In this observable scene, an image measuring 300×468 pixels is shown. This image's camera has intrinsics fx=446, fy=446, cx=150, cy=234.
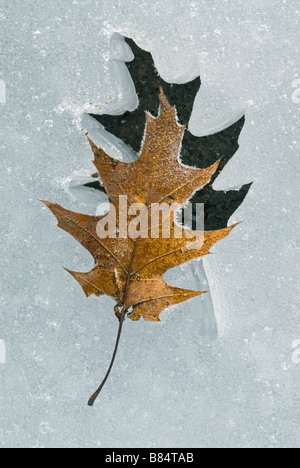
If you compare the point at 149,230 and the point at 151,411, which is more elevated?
the point at 149,230

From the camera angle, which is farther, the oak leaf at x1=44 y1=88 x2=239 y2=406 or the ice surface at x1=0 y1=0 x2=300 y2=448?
the ice surface at x1=0 y1=0 x2=300 y2=448

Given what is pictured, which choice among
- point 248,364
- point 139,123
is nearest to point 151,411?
point 248,364

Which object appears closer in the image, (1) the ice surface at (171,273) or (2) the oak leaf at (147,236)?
(2) the oak leaf at (147,236)

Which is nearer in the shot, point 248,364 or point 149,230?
point 149,230

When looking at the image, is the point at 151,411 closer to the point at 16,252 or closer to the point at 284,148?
the point at 16,252

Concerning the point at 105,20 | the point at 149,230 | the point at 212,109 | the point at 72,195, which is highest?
the point at 105,20
